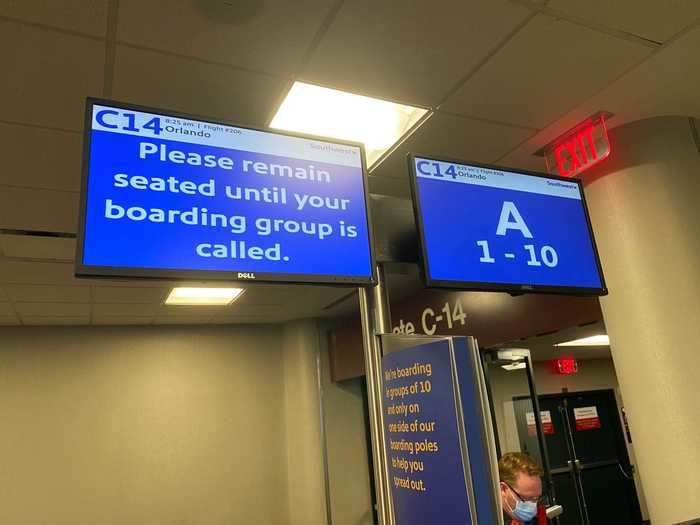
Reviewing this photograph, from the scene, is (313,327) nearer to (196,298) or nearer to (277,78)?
(196,298)

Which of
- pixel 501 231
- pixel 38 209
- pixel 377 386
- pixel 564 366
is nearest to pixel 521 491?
pixel 501 231

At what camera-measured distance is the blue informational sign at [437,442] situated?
0.85 metres

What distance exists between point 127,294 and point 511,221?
331 centimetres

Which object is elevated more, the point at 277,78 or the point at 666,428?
the point at 277,78

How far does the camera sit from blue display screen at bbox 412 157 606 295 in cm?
162

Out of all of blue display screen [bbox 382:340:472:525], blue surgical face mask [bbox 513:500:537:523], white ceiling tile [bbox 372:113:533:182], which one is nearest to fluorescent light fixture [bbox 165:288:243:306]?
white ceiling tile [bbox 372:113:533:182]

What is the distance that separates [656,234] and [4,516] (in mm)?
5259

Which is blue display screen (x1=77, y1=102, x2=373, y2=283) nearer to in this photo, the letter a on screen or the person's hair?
the letter a on screen

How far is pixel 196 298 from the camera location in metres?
4.49

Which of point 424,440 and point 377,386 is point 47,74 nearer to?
point 377,386

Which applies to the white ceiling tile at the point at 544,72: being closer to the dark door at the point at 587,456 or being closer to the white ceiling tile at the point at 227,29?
the white ceiling tile at the point at 227,29

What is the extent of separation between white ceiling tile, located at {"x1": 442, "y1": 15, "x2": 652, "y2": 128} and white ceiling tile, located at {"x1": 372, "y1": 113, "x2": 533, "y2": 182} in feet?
0.24

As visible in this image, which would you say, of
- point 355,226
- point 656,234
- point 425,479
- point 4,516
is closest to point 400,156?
point 355,226

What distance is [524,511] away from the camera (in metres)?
2.42
